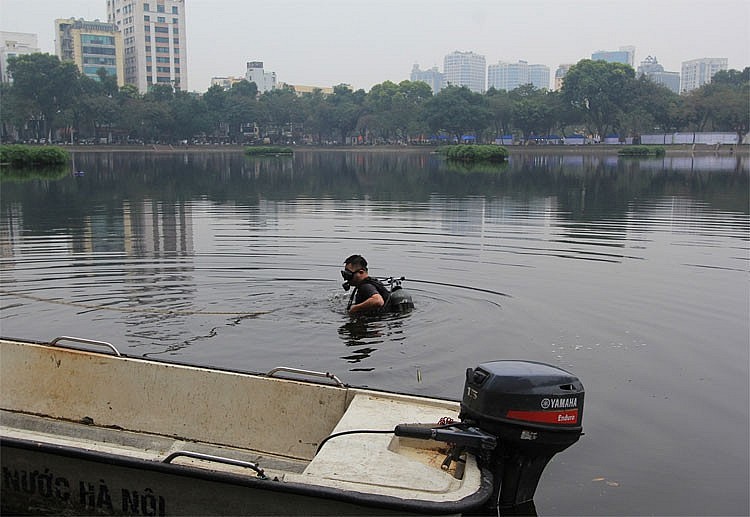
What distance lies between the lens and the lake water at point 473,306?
6.60m

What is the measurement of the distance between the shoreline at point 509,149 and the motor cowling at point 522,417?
311 ft

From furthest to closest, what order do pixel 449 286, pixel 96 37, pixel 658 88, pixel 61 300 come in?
pixel 96 37
pixel 658 88
pixel 449 286
pixel 61 300

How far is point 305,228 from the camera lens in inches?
801

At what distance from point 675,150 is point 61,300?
326ft

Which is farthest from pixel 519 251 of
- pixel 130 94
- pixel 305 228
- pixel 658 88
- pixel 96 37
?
pixel 96 37

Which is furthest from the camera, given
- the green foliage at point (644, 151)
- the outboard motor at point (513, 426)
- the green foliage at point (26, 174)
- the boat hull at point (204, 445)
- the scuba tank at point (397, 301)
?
the green foliage at point (644, 151)

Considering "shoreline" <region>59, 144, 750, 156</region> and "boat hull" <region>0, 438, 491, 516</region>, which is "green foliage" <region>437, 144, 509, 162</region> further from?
"boat hull" <region>0, 438, 491, 516</region>

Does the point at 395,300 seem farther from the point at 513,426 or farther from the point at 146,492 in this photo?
the point at 146,492

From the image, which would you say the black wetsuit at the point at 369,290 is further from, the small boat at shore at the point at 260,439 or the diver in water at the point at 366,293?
the small boat at shore at the point at 260,439

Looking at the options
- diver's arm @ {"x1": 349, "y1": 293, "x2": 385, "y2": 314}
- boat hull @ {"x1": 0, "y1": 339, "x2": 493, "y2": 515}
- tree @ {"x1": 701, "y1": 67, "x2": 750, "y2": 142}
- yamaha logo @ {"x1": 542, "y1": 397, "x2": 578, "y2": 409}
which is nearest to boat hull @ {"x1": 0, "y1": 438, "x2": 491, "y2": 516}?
boat hull @ {"x1": 0, "y1": 339, "x2": 493, "y2": 515}

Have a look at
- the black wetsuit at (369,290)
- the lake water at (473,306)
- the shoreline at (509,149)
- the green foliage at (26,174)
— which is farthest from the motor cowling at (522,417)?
the shoreline at (509,149)

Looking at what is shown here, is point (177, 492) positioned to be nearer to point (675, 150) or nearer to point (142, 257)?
point (142, 257)

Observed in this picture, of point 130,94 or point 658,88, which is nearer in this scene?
point 658,88

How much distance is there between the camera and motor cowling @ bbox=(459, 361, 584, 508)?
473cm
